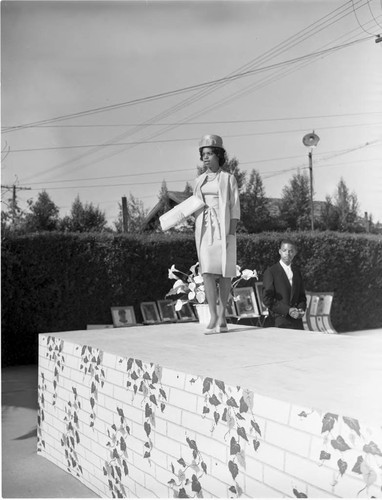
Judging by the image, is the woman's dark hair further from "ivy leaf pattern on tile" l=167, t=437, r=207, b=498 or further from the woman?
"ivy leaf pattern on tile" l=167, t=437, r=207, b=498

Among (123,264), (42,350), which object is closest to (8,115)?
(42,350)

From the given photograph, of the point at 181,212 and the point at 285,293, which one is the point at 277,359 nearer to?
the point at 181,212

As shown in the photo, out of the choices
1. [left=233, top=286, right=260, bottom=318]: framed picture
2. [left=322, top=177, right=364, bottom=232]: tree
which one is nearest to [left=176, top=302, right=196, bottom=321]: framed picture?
[left=233, top=286, right=260, bottom=318]: framed picture

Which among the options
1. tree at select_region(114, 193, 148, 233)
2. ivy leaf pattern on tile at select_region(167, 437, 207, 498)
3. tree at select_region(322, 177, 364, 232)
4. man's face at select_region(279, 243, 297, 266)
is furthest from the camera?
tree at select_region(322, 177, 364, 232)

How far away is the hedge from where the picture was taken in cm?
834

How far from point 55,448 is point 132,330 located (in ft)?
3.49

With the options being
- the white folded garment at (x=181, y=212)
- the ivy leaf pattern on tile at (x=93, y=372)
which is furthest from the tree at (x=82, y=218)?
the ivy leaf pattern on tile at (x=93, y=372)

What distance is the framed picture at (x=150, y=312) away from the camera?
30.8 feet

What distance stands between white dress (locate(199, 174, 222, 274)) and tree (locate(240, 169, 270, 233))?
1555cm

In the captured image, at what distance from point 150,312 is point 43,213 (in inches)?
190

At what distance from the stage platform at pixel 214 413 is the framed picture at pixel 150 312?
5.11m

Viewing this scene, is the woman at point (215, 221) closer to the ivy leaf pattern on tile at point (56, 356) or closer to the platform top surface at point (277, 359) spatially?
the platform top surface at point (277, 359)

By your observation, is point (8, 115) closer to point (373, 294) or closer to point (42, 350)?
point (42, 350)

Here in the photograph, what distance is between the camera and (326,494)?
1716 mm
